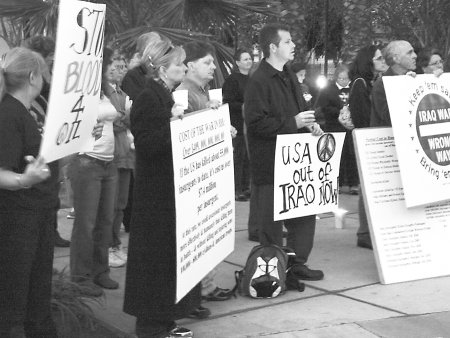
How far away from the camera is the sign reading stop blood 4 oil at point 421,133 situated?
6.15m

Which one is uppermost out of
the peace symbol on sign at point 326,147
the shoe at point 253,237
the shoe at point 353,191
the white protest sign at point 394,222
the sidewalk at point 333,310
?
the peace symbol on sign at point 326,147

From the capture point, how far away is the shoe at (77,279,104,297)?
5.41 meters

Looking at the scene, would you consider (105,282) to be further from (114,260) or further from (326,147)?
(326,147)

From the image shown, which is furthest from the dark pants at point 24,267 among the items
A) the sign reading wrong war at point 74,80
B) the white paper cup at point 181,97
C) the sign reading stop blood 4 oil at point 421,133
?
the sign reading stop blood 4 oil at point 421,133

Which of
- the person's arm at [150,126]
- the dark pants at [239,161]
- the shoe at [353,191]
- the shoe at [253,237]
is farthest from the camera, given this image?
the shoe at [353,191]

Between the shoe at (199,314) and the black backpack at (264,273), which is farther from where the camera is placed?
the black backpack at (264,273)

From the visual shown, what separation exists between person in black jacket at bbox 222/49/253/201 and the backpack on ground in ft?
13.4

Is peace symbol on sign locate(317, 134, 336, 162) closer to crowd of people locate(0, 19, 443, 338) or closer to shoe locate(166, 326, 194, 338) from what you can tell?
crowd of people locate(0, 19, 443, 338)

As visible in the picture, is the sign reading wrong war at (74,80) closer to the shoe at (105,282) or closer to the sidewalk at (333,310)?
the sidewalk at (333,310)

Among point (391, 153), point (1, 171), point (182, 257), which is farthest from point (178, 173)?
point (391, 153)

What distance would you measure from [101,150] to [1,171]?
7.03ft

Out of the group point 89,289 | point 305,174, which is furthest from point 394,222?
point 89,289

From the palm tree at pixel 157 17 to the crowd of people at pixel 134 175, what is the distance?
3.38 feet

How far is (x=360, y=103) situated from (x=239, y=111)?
7.55 feet
